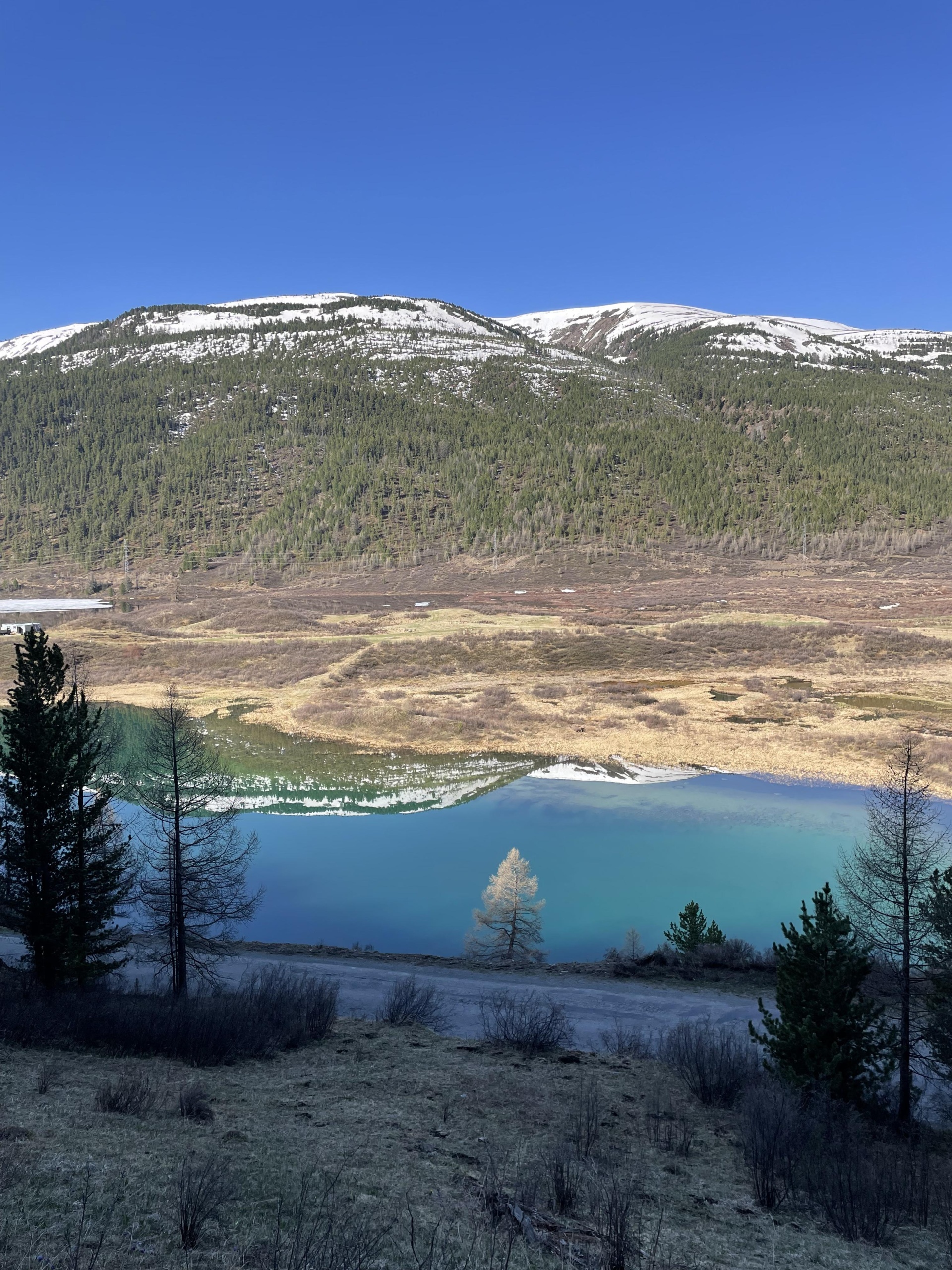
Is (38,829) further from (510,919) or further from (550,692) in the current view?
(550,692)

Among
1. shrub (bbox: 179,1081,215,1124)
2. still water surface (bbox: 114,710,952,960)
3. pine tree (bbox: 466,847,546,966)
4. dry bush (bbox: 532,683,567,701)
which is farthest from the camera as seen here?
dry bush (bbox: 532,683,567,701)

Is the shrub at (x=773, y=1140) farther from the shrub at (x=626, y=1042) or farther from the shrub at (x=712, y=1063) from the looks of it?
the shrub at (x=626, y=1042)

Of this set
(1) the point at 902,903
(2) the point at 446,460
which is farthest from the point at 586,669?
(2) the point at 446,460

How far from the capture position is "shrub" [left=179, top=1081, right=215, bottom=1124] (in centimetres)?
1008

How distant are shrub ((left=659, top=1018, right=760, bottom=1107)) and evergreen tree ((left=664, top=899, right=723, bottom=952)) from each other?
20.3ft

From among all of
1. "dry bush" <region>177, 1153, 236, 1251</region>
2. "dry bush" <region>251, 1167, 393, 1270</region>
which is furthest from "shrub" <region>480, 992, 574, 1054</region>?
"dry bush" <region>177, 1153, 236, 1251</region>

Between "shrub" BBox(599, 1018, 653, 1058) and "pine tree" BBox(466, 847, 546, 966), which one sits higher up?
"shrub" BBox(599, 1018, 653, 1058)

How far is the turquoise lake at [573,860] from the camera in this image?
2667 centimetres

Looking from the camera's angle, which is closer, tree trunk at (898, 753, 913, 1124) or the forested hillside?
tree trunk at (898, 753, 913, 1124)

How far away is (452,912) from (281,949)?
22.5 feet

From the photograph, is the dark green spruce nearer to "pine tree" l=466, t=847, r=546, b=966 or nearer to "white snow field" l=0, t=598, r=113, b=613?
"pine tree" l=466, t=847, r=546, b=966

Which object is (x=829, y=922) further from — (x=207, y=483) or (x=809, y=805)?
(x=207, y=483)

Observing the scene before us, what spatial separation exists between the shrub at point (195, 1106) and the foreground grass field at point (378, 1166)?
37 mm

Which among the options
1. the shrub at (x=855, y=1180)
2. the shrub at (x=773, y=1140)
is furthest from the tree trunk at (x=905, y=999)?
the shrub at (x=773, y=1140)
